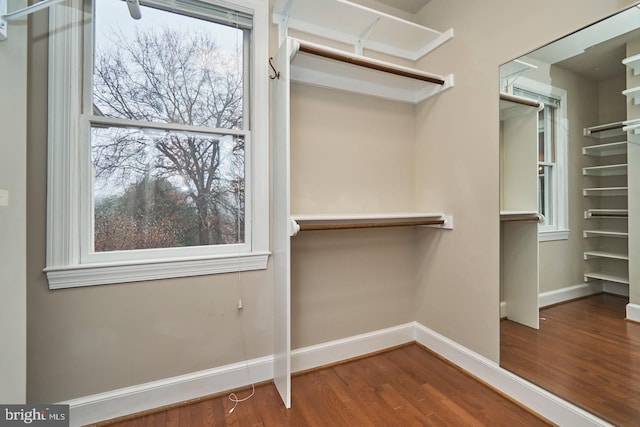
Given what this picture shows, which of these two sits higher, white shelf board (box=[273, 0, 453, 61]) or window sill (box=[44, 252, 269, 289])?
white shelf board (box=[273, 0, 453, 61])

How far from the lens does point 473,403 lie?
1.62 metres

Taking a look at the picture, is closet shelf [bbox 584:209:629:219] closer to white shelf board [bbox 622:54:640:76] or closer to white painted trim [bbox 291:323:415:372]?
white shelf board [bbox 622:54:640:76]

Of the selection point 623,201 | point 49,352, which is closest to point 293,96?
point 623,201

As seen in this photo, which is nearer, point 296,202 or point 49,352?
point 49,352

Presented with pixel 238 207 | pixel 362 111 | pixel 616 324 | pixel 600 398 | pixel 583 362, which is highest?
pixel 362 111

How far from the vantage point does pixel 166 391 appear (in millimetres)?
1614

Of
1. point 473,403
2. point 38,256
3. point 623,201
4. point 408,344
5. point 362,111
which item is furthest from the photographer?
point 408,344

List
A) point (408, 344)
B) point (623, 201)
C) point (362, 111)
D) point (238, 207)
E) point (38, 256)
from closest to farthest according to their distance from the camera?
point (623, 201), point (38, 256), point (238, 207), point (362, 111), point (408, 344)

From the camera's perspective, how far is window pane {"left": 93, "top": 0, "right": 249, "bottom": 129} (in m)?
1.55

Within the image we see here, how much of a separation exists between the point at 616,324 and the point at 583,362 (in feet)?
0.87

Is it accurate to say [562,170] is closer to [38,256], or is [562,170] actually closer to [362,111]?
[362,111]
